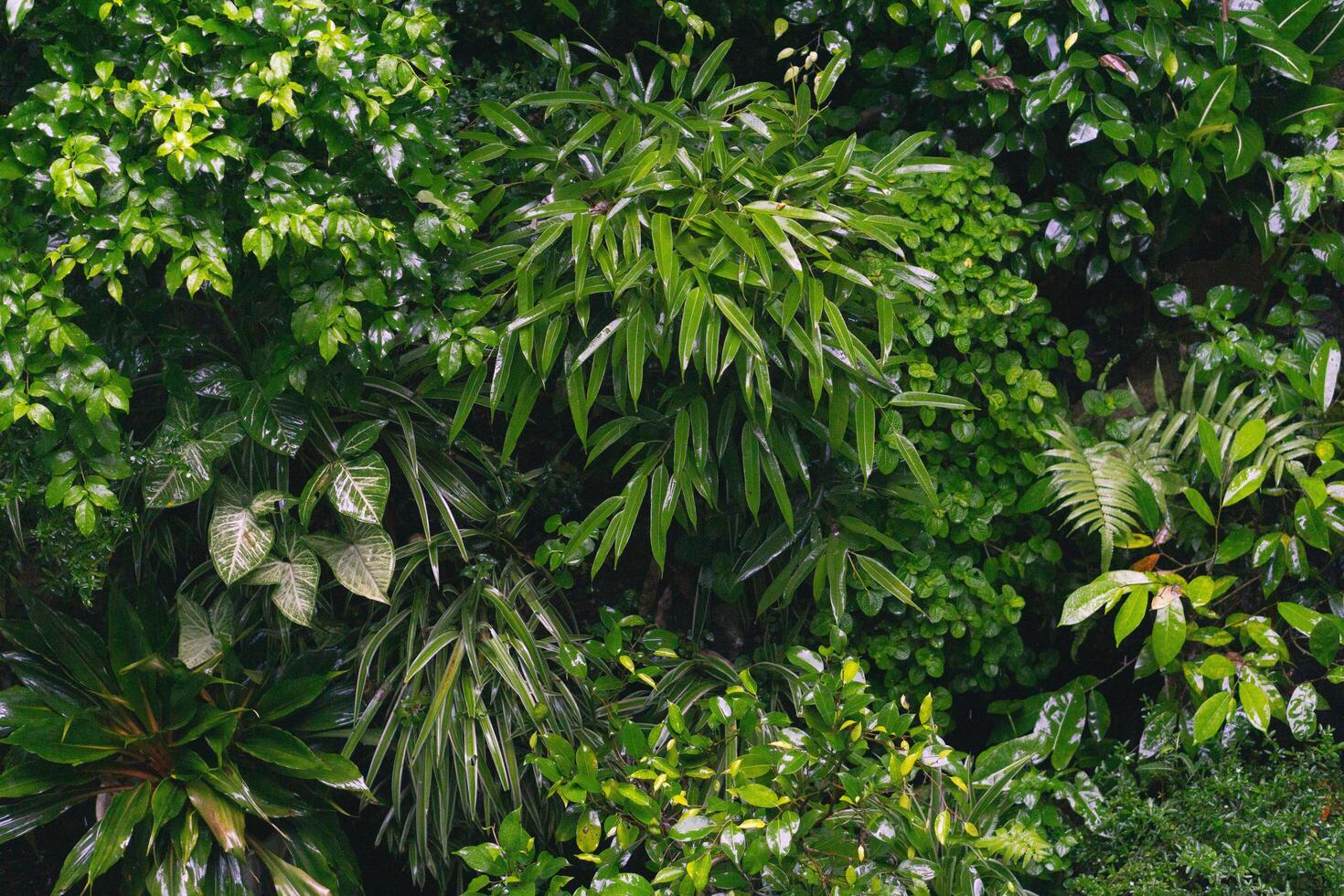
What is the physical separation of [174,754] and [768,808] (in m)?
1.25

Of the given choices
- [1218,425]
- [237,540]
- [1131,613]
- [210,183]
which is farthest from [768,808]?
[210,183]

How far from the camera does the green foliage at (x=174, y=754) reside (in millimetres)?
2133

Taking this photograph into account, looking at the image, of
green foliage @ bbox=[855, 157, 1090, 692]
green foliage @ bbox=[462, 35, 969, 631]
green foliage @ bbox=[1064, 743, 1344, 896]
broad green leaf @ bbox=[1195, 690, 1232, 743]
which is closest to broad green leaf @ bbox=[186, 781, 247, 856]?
green foliage @ bbox=[462, 35, 969, 631]

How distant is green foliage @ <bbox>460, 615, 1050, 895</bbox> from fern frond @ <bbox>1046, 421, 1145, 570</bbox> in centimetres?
63

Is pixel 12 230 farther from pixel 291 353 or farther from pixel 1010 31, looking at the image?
pixel 1010 31

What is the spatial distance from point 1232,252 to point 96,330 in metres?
2.78

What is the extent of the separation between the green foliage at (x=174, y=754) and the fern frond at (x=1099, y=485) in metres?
1.70

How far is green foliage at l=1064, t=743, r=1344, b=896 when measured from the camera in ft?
6.99

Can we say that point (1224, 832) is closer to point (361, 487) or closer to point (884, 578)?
point (884, 578)

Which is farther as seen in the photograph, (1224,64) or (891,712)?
(1224,64)

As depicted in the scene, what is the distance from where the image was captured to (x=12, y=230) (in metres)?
1.88

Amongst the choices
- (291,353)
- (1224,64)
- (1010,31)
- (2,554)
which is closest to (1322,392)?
(1224,64)

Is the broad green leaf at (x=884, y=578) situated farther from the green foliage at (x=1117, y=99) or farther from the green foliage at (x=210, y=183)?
the green foliage at (x=210, y=183)

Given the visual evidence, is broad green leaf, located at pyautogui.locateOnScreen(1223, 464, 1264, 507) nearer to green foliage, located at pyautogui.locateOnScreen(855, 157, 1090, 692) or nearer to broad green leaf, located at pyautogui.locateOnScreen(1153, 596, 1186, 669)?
broad green leaf, located at pyautogui.locateOnScreen(1153, 596, 1186, 669)
